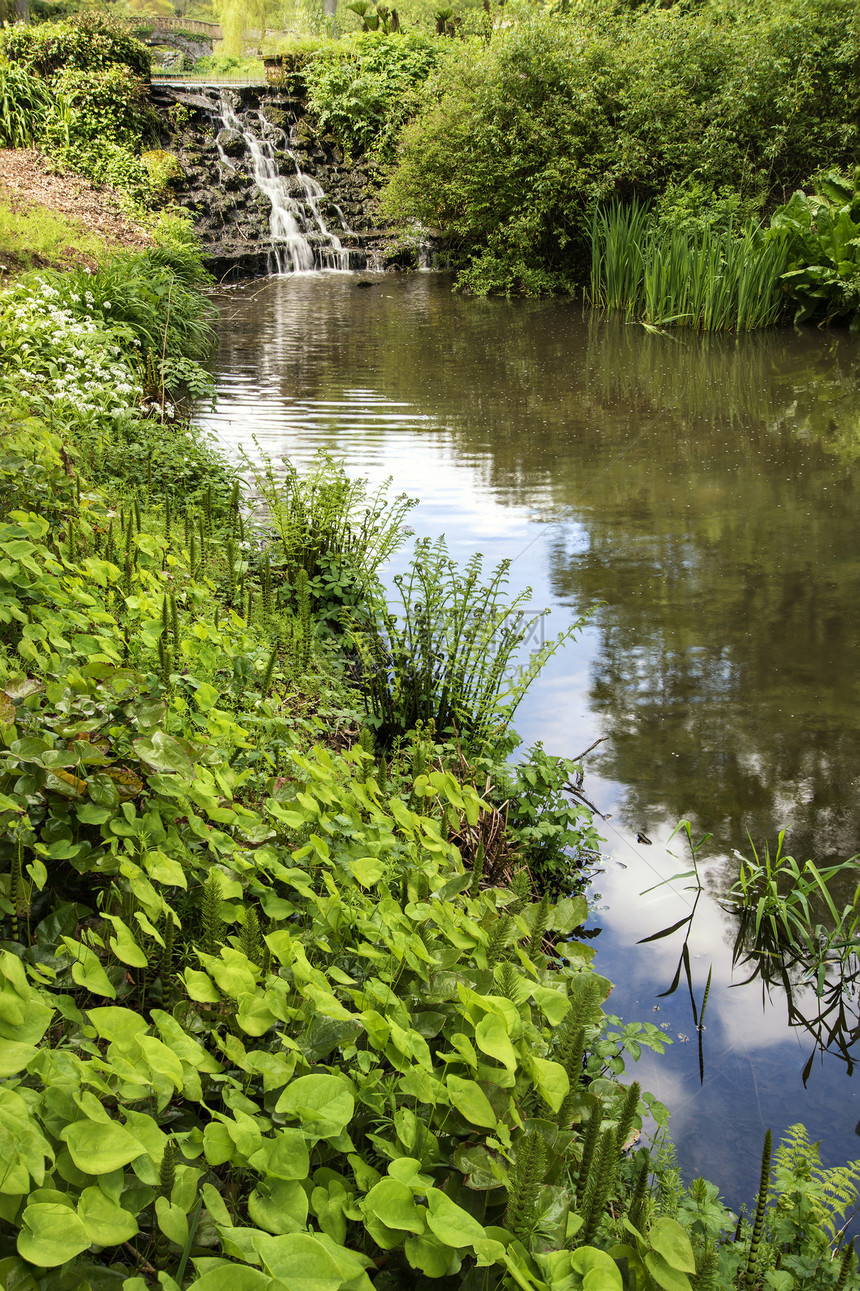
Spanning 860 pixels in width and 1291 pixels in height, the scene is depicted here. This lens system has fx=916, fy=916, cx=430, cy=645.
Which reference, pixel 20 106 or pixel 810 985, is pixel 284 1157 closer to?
pixel 810 985

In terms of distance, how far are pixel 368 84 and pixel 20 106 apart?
328 inches

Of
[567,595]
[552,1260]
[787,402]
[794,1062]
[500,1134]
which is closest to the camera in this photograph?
[552,1260]

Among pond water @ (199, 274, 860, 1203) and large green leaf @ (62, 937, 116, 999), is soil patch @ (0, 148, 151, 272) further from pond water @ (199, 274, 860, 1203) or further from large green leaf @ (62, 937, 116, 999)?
large green leaf @ (62, 937, 116, 999)

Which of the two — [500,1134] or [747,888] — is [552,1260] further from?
[747,888]

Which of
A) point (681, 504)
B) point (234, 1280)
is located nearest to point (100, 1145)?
point (234, 1280)

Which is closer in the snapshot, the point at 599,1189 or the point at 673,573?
the point at 599,1189

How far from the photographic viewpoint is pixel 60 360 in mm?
5977

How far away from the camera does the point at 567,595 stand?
5.09 metres

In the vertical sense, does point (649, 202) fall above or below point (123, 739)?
above

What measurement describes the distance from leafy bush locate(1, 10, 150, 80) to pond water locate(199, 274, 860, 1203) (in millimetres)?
11596

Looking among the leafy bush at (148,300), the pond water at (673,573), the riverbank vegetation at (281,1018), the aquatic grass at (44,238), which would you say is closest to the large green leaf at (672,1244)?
the riverbank vegetation at (281,1018)

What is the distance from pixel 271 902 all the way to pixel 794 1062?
1615 millimetres

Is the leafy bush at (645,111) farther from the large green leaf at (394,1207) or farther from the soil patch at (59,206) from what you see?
the large green leaf at (394,1207)

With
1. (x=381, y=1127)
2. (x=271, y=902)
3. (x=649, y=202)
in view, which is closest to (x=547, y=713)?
(x=271, y=902)
